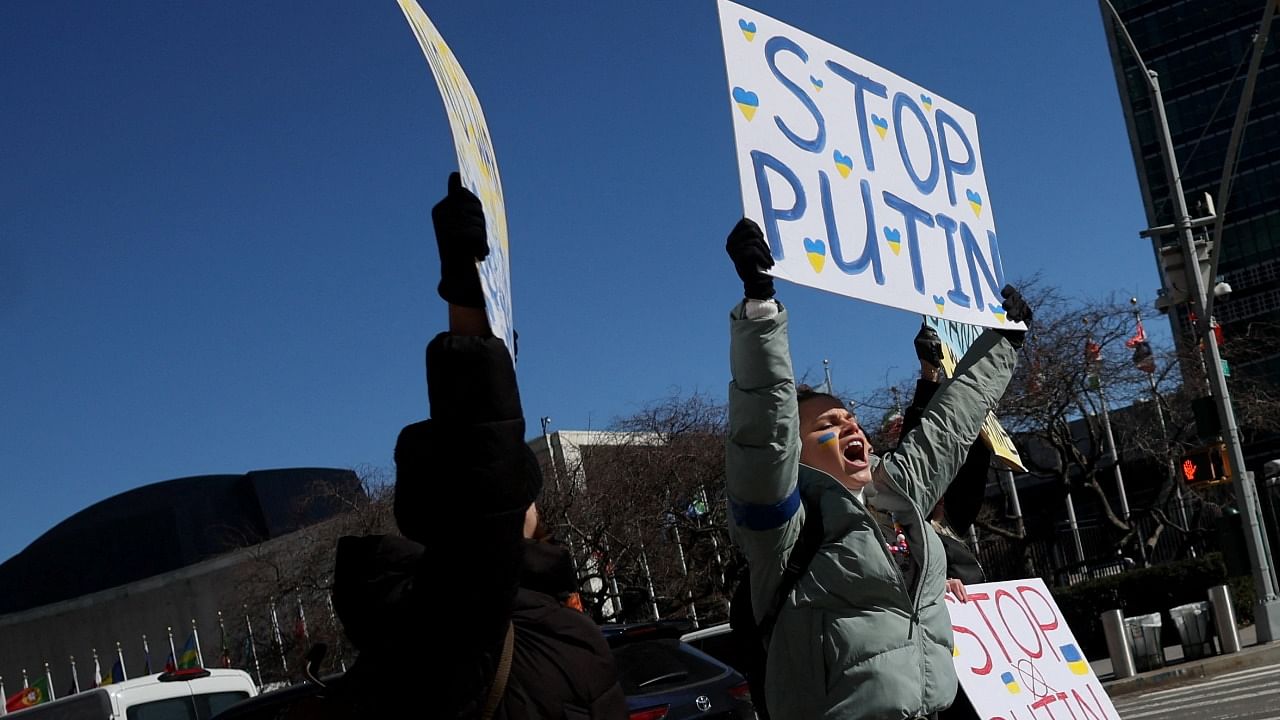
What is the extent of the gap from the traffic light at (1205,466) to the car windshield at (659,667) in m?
10.8

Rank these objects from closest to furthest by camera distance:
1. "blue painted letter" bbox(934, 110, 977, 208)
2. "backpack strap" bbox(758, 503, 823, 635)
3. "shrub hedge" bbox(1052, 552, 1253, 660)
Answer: "backpack strap" bbox(758, 503, 823, 635) < "blue painted letter" bbox(934, 110, 977, 208) < "shrub hedge" bbox(1052, 552, 1253, 660)

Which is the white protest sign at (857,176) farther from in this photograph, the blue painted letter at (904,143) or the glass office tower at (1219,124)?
the glass office tower at (1219,124)

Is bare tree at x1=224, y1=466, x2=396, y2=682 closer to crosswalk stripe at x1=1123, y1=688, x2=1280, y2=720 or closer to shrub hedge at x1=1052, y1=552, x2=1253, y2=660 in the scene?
shrub hedge at x1=1052, y1=552, x2=1253, y2=660

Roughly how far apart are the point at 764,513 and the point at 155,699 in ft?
31.9

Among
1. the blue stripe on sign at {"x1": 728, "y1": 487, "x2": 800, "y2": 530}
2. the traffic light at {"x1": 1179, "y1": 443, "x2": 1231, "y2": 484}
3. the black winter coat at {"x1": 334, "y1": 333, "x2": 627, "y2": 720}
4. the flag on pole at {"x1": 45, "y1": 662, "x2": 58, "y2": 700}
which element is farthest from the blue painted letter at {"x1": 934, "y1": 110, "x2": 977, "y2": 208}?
the flag on pole at {"x1": 45, "y1": 662, "x2": 58, "y2": 700}

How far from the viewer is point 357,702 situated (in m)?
2.21

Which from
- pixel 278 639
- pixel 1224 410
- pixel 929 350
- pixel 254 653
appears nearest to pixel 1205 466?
pixel 1224 410

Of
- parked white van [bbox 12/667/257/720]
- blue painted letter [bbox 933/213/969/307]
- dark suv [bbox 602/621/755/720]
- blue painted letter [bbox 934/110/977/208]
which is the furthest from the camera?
parked white van [bbox 12/667/257/720]

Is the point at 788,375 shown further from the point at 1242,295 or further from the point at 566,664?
the point at 1242,295

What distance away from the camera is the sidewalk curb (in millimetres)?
16547

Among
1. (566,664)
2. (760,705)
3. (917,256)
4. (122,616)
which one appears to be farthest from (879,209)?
(122,616)

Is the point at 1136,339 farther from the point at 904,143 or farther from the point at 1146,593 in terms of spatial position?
the point at 904,143

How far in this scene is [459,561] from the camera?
208 centimetres

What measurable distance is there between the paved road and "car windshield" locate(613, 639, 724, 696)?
17.2 feet
